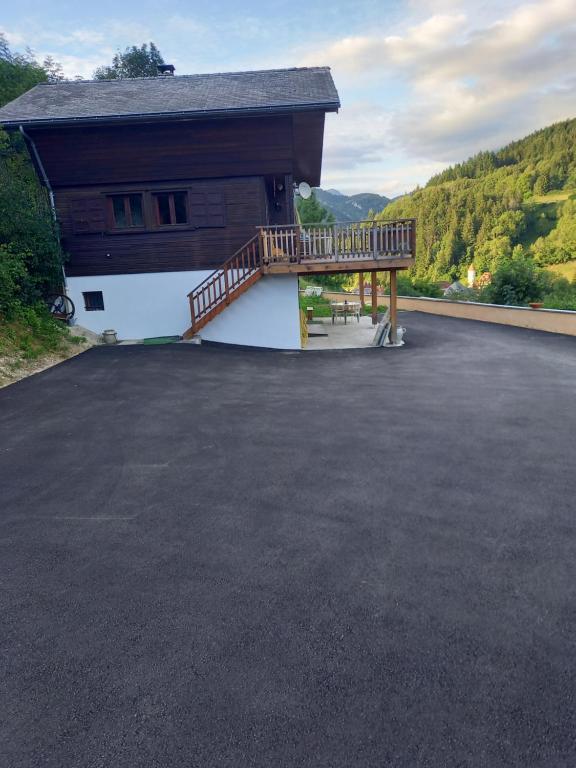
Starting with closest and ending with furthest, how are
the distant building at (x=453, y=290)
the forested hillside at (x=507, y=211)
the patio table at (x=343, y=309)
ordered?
the patio table at (x=343, y=309)
the distant building at (x=453, y=290)
the forested hillside at (x=507, y=211)

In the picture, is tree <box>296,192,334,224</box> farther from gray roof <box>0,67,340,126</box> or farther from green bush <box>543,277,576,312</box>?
gray roof <box>0,67,340,126</box>

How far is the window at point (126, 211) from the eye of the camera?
1526 centimetres

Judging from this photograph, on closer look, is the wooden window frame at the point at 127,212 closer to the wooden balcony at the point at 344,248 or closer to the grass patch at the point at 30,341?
the grass patch at the point at 30,341

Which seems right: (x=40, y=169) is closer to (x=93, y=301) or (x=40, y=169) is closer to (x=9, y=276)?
(x=93, y=301)

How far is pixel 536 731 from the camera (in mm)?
2355

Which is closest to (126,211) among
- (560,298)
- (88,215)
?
(88,215)

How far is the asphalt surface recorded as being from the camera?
2.38m

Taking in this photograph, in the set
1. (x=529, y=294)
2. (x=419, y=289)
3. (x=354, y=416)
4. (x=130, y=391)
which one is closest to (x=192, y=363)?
(x=130, y=391)

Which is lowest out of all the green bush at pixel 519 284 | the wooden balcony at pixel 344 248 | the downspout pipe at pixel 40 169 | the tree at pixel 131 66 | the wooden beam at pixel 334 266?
the green bush at pixel 519 284

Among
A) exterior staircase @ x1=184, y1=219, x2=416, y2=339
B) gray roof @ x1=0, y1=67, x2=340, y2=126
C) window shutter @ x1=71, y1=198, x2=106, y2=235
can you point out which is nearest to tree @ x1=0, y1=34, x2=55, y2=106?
gray roof @ x1=0, y1=67, x2=340, y2=126

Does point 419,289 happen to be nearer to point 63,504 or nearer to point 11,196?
point 11,196

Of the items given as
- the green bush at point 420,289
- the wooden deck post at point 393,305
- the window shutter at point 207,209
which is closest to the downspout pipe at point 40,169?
the window shutter at point 207,209

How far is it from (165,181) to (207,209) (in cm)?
156

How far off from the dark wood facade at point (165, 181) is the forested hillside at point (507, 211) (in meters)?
95.6
